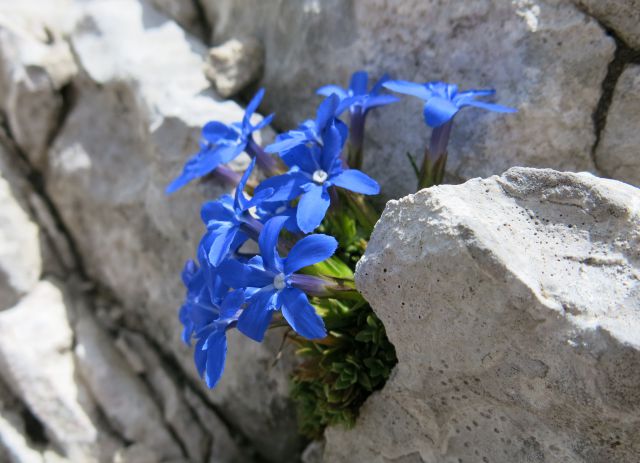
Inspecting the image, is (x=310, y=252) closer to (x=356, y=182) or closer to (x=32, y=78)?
(x=356, y=182)

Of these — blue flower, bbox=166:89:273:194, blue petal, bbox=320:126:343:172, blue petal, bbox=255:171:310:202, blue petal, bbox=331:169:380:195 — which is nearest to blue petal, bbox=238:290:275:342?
blue petal, bbox=255:171:310:202

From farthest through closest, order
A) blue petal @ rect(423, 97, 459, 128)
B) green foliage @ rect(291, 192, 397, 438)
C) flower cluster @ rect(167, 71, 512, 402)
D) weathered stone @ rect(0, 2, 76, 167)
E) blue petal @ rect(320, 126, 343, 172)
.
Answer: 1. weathered stone @ rect(0, 2, 76, 167)
2. green foliage @ rect(291, 192, 397, 438)
3. blue petal @ rect(320, 126, 343, 172)
4. blue petal @ rect(423, 97, 459, 128)
5. flower cluster @ rect(167, 71, 512, 402)

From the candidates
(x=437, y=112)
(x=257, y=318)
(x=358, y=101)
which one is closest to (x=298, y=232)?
(x=257, y=318)

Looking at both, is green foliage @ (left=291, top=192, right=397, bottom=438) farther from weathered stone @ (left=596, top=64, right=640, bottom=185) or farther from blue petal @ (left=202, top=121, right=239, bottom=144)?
weathered stone @ (left=596, top=64, right=640, bottom=185)

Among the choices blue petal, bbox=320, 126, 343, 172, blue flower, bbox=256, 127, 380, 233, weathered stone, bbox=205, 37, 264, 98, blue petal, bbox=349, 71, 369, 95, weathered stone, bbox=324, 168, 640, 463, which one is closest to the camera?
weathered stone, bbox=324, 168, 640, 463

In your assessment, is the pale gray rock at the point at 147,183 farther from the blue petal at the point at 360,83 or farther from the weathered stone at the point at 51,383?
the blue petal at the point at 360,83

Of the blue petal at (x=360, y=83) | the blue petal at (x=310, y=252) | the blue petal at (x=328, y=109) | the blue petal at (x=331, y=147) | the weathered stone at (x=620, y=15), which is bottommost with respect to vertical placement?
the blue petal at (x=310, y=252)

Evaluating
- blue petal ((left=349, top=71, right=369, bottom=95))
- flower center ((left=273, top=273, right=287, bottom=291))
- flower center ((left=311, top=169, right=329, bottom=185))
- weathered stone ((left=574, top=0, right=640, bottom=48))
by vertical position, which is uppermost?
weathered stone ((left=574, top=0, right=640, bottom=48))

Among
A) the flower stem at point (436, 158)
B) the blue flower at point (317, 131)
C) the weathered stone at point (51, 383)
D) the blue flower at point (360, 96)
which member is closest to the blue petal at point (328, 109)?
the blue flower at point (317, 131)
